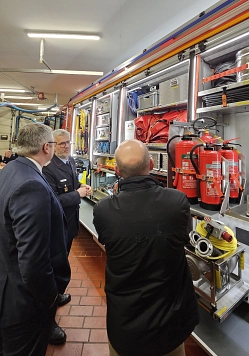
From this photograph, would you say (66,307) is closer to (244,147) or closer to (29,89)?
(244,147)

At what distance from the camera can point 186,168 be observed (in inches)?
65.7

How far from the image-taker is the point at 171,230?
1.05 metres

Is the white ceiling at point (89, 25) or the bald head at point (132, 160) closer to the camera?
the bald head at point (132, 160)

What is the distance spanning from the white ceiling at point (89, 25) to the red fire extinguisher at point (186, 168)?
2717 millimetres

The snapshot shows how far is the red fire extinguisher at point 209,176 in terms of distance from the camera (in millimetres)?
1489

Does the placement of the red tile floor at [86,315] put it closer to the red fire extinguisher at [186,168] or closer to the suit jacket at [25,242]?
the suit jacket at [25,242]

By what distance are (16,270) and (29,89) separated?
29.9 feet

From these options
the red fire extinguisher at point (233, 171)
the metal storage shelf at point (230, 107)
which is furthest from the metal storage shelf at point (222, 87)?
the red fire extinguisher at point (233, 171)

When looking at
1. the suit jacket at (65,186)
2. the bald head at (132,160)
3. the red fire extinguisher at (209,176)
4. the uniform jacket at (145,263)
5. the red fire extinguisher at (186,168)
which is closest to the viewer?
the uniform jacket at (145,263)

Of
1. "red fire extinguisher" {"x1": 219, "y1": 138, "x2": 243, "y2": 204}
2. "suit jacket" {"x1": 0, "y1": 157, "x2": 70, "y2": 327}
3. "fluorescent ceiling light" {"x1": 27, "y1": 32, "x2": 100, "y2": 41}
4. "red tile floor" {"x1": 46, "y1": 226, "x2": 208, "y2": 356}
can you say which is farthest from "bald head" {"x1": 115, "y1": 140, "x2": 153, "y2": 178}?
"fluorescent ceiling light" {"x1": 27, "y1": 32, "x2": 100, "y2": 41}

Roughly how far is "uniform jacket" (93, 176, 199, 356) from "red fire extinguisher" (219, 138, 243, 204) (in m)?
0.72

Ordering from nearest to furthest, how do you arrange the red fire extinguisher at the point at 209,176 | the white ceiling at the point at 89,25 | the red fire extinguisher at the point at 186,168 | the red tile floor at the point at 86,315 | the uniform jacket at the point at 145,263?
the uniform jacket at the point at 145,263, the red fire extinguisher at the point at 209,176, the red fire extinguisher at the point at 186,168, the red tile floor at the point at 86,315, the white ceiling at the point at 89,25

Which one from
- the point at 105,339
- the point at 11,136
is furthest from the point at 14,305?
the point at 11,136

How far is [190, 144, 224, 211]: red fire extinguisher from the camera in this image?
1489mm
